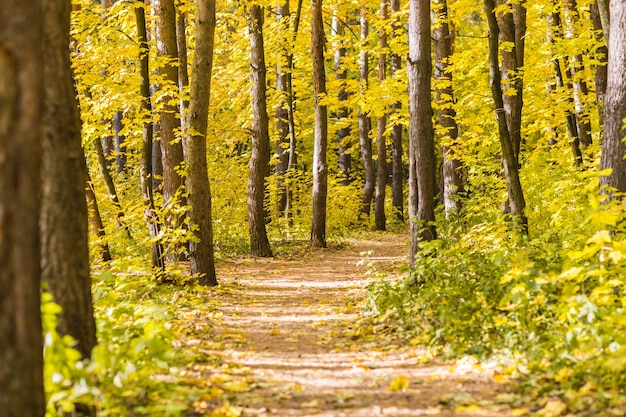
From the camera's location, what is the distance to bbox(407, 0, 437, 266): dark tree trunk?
8.91 meters

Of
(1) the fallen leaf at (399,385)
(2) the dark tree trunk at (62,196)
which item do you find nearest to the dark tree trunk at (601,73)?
(1) the fallen leaf at (399,385)

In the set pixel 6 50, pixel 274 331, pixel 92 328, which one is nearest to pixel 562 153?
pixel 274 331

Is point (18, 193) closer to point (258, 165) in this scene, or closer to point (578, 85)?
point (258, 165)

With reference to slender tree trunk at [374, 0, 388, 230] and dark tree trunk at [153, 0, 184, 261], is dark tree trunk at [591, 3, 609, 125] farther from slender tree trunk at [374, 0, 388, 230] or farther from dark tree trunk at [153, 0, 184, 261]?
slender tree trunk at [374, 0, 388, 230]

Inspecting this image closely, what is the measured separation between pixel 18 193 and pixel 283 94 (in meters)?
17.0

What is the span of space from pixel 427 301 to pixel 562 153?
11001 millimetres

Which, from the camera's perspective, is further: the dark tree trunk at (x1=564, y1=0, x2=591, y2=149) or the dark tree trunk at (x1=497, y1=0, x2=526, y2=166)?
the dark tree trunk at (x1=564, y1=0, x2=591, y2=149)

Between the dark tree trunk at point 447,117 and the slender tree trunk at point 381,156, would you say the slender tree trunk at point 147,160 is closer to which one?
the dark tree trunk at point 447,117

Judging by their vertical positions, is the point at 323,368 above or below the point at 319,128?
below

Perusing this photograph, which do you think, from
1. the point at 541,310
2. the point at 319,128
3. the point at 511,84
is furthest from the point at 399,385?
the point at 319,128

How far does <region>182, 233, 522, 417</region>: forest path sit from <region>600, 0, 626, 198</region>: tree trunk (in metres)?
3.43

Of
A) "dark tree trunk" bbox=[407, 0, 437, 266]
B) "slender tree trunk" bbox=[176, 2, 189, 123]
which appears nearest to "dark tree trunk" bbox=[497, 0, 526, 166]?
"dark tree trunk" bbox=[407, 0, 437, 266]

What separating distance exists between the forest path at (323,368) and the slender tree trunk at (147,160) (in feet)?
4.64

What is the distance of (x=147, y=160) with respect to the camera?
1073 centimetres
